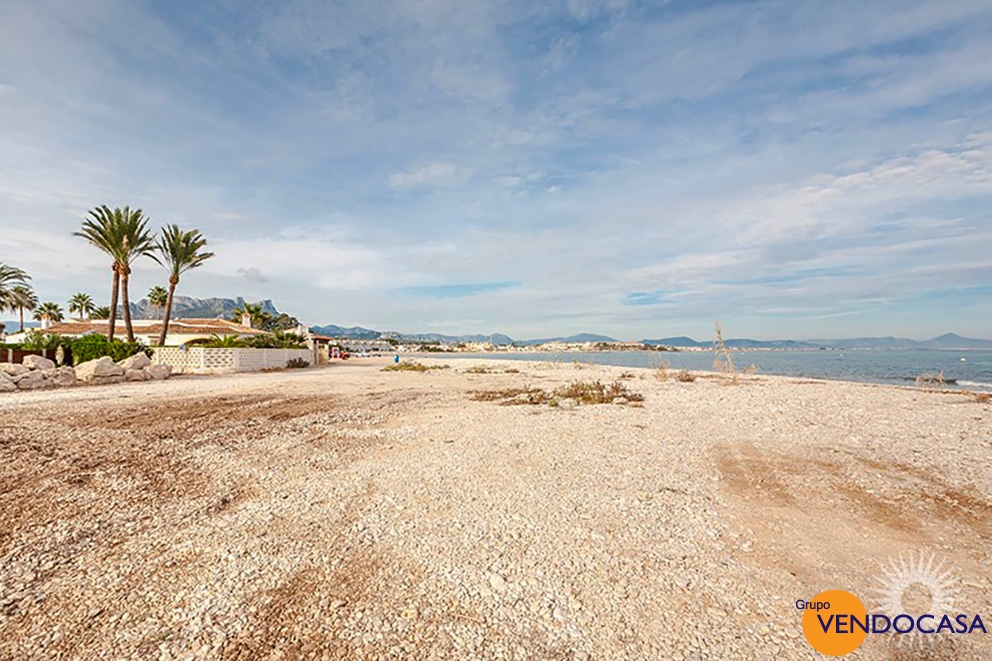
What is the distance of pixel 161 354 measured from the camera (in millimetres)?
26953

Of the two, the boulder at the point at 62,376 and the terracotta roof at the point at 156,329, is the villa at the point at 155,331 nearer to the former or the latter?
the terracotta roof at the point at 156,329

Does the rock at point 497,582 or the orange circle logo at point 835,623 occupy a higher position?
the rock at point 497,582

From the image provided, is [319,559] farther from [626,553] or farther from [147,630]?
[626,553]

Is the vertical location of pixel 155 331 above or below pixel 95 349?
above

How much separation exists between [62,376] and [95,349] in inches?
261

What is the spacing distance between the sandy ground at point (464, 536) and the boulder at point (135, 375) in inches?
506

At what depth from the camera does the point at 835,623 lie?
3283mm

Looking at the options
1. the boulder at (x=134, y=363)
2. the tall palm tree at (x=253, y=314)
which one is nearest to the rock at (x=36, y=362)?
the boulder at (x=134, y=363)

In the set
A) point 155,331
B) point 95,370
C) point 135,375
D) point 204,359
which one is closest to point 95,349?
point 204,359

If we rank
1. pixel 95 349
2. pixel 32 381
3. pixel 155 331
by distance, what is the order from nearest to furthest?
pixel 32 381 → pixel 95 349 → pixel 155 331

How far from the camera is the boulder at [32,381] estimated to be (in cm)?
1623

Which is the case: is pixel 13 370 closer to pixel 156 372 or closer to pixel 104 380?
pixel 104 380

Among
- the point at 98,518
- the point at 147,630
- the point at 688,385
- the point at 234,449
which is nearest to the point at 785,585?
the point at 147,630

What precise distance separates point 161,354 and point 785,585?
33.2m
